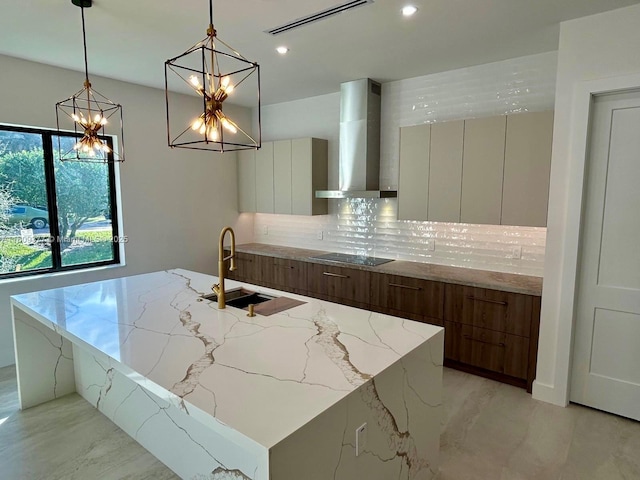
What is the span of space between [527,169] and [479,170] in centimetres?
37

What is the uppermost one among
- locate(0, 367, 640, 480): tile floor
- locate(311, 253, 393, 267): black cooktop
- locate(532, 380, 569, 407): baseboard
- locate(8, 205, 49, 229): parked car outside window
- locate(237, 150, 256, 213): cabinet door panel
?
locate(237, 150, 256, 213): cabinet door panel

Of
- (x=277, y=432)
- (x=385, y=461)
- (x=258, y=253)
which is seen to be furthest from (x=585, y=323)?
(x=258, y=253)

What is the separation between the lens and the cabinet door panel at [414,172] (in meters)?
3.62

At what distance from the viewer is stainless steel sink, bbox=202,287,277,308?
256cm

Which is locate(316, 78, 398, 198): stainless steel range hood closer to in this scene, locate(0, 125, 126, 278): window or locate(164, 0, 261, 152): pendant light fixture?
locate(164, 0, 261, 152): pendant light fixture

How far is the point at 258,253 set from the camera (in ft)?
16.0

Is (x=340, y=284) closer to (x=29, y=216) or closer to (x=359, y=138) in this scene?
(x=359, y=138)

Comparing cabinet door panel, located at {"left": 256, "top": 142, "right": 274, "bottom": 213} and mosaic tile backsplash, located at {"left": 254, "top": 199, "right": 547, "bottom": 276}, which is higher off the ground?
cabinet door panel, located at {"left": 256, "top": 142, "right": 274, "bottom": 213}

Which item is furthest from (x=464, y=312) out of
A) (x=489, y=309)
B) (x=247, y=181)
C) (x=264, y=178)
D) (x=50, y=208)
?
(x=50, y=208)

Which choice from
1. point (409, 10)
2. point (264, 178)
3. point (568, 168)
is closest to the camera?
point (409, 10)

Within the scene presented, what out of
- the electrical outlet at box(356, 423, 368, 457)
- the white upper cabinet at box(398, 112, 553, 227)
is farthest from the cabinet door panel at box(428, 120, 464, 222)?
the electrical outlet at box(356, 423, 368, 457)

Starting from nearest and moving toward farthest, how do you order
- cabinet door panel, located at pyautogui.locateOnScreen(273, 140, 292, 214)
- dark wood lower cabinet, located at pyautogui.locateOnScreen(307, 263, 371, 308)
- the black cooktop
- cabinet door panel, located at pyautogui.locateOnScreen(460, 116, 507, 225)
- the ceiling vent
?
the ceiling vent, cabinet door panel, located at pyautogui.locateOnScreen(460, 116, 507, 225), dark wood lower cabinet, located at pyautogui.locateOnScreen(307, 263, 371, 308), the black cooktop, cabinet door panel, located at pyautogui.locateOnScreen(273, 140, 292, 214)

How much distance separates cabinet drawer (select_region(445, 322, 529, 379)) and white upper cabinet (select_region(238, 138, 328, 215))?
2122 mm

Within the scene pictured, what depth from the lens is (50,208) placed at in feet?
12.5
